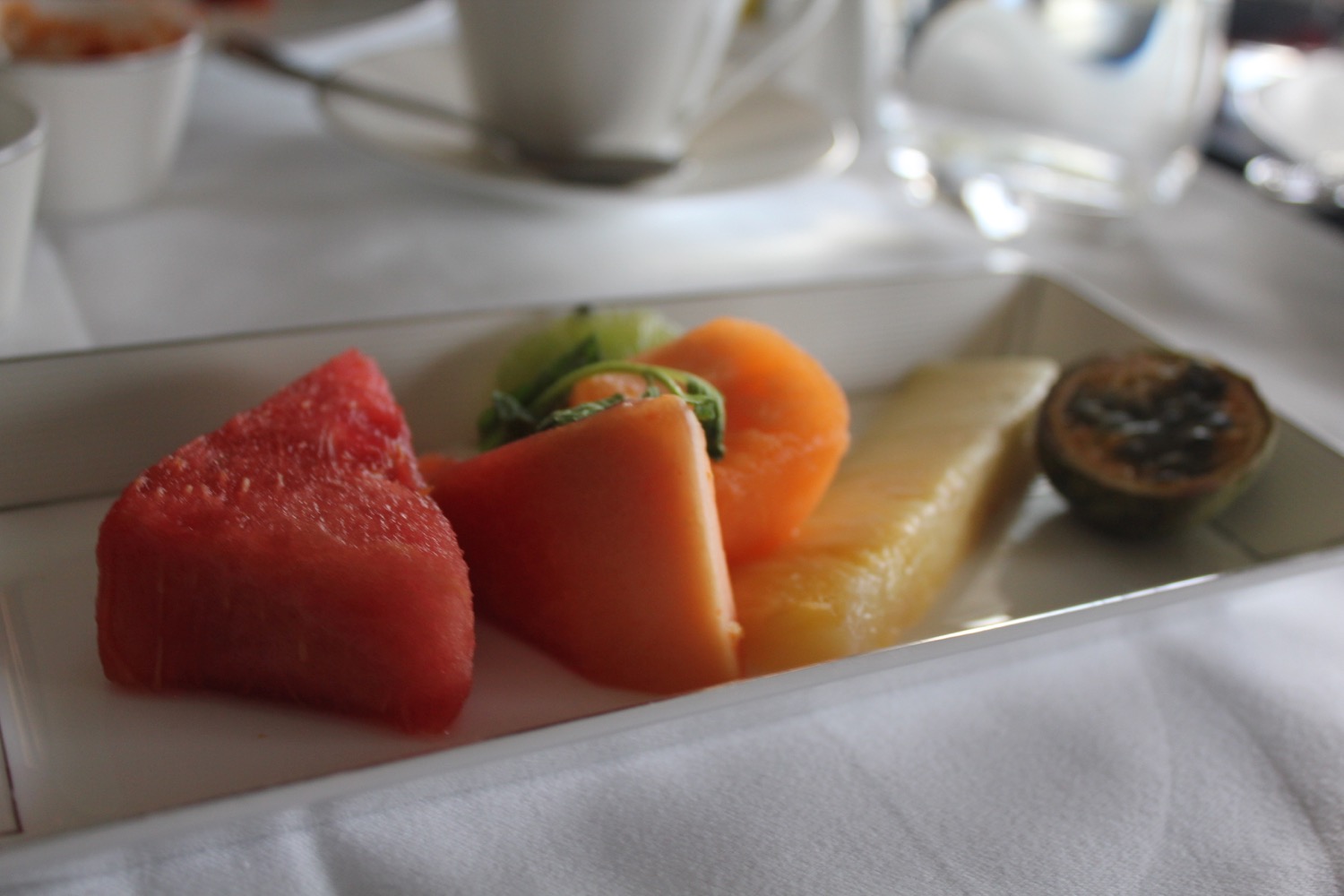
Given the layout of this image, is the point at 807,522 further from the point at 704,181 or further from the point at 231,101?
the point at 231,101

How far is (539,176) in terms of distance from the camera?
3.34 feet

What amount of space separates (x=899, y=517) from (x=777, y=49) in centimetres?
59

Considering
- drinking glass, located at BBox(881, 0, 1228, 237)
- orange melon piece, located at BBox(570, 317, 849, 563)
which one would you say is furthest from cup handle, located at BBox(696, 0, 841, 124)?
orange melon piece, located at BBox(570, 317, 849, 563)

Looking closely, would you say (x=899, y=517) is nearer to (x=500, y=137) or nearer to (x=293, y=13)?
(x=500, y=137)

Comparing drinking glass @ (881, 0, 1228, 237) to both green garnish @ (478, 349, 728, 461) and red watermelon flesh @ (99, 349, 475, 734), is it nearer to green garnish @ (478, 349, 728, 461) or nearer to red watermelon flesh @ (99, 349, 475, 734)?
green garnish @ (478, 349, 728, 461)

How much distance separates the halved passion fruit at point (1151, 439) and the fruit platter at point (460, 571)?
0.02m

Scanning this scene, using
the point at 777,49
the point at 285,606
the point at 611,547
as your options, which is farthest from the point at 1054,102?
the point at 285,606

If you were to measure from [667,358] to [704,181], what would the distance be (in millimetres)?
438

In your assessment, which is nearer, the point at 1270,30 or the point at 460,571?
the point at 460,571

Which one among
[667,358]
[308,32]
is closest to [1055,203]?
[667,358]

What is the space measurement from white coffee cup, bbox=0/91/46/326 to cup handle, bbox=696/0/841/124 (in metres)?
0.57

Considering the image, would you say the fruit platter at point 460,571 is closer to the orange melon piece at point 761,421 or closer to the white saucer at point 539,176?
the orange melon piece at point 761,421

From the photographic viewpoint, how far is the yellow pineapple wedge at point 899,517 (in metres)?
0.52

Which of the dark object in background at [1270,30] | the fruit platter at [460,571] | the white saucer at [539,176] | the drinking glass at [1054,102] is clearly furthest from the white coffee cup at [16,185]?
the dark object in background at [1270,30]
